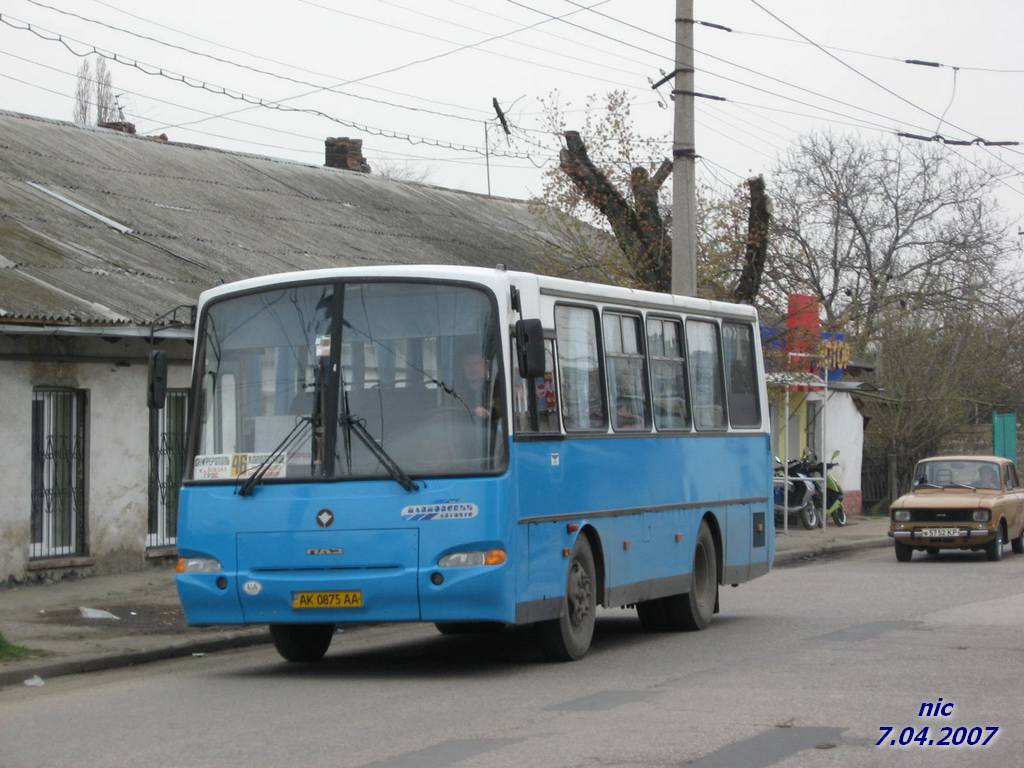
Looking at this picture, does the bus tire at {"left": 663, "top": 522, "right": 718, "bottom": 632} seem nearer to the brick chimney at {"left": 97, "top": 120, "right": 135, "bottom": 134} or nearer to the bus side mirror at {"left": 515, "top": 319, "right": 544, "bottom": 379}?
the bus side mirror at {"left": 515, "top": 319, "right": 544, "bottom": 379}

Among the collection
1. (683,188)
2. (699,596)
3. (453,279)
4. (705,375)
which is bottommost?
(699,596)

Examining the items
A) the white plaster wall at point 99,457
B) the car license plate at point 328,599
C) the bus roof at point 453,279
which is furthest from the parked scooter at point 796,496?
the car license plate at point 328,599

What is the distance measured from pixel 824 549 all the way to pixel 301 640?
17.0 m

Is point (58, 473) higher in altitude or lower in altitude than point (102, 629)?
higher

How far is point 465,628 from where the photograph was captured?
14.5 m

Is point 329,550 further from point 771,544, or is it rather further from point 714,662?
point 771,544

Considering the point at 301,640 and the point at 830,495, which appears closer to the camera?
the point at 301,640


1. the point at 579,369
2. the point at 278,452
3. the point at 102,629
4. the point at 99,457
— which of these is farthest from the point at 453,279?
the point at 99,457

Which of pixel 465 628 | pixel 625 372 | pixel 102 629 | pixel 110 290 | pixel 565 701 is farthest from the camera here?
pixel 110 290

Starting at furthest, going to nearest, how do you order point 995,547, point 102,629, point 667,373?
point 995,547
point 102,629
point 667,373

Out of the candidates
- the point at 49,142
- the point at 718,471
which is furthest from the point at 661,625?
the point at 49,142

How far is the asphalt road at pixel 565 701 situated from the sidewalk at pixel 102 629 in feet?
0.93

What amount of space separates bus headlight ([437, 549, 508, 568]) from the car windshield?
54.2 feet

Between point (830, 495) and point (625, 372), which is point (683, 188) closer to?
point (625, 372)
